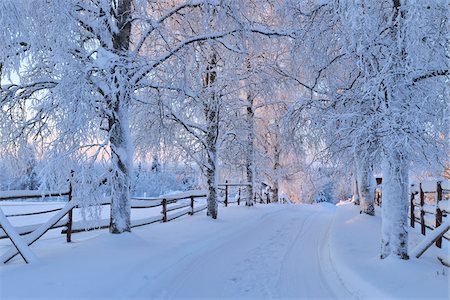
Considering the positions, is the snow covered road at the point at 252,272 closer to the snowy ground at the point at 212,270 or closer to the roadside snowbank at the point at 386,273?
the snowy ground at the point at 212,270

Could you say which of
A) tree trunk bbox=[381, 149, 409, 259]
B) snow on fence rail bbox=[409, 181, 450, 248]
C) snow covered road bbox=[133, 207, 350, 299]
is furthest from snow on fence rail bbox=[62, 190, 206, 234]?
snow on fence rail bbox=[409, 181, 450, 248]

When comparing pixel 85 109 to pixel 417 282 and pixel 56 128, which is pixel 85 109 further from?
pixel 417 282

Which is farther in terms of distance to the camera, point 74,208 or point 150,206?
point 150,206

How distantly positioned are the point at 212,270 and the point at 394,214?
129 inches

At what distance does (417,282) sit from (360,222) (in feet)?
23.3

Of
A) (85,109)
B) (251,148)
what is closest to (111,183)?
(85,109)

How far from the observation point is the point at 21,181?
30.7ft

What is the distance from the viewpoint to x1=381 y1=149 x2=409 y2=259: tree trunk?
19.6ft

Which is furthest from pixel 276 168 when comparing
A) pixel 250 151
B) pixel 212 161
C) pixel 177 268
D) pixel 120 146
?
pixel 177 268

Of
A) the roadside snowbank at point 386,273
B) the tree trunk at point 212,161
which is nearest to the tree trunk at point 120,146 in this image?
the roadside snowbank at point 386,273

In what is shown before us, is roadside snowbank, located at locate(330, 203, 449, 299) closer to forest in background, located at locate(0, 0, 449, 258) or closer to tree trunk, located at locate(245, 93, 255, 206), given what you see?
forest in background, located at locate(0, 0, 449, 258)

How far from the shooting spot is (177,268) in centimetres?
668

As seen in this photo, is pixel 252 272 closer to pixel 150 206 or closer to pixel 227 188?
pixel 150 206

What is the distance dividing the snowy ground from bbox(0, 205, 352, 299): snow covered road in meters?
0.01
